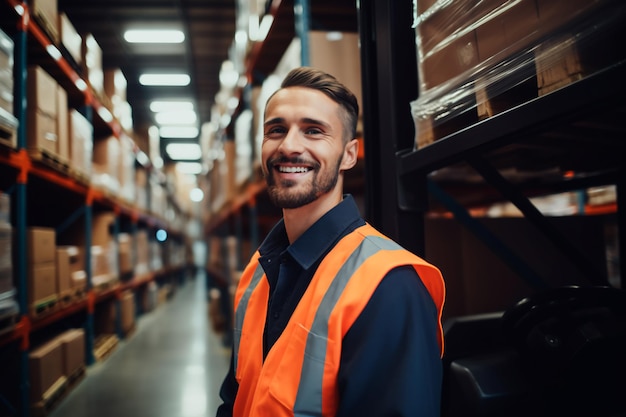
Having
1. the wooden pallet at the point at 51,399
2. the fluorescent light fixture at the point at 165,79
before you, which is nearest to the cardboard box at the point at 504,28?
the wooden pallet at the point at 51,399

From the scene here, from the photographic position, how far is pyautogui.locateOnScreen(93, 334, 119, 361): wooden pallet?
17.6ft

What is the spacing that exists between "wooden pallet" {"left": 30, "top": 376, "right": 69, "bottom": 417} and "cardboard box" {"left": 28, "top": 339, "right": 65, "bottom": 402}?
1 centimetres

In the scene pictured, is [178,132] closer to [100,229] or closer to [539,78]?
[100,229]

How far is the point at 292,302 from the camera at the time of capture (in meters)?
1.34

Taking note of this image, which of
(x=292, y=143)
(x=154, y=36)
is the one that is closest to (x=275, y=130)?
(x=292, y=143)

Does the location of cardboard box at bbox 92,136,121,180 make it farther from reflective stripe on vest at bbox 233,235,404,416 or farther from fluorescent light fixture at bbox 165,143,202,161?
fluorescent light fixture at bbox 165,143,202,161

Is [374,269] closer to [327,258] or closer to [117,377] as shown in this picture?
[327,258]

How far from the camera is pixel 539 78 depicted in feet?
3.76

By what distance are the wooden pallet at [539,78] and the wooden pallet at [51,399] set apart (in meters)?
3.89

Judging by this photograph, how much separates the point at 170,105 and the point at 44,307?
33.4ft

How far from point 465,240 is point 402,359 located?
1.22m

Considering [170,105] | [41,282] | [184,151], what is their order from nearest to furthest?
[41,282], [170,105], [184,151]

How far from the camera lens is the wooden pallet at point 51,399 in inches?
137

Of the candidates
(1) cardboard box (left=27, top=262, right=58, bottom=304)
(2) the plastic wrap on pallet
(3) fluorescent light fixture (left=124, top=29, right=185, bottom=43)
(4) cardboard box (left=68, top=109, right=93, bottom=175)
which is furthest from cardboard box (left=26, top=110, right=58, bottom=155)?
(3) fluorescent light fixture (left=124, top=29, right=185, bottom=43)
